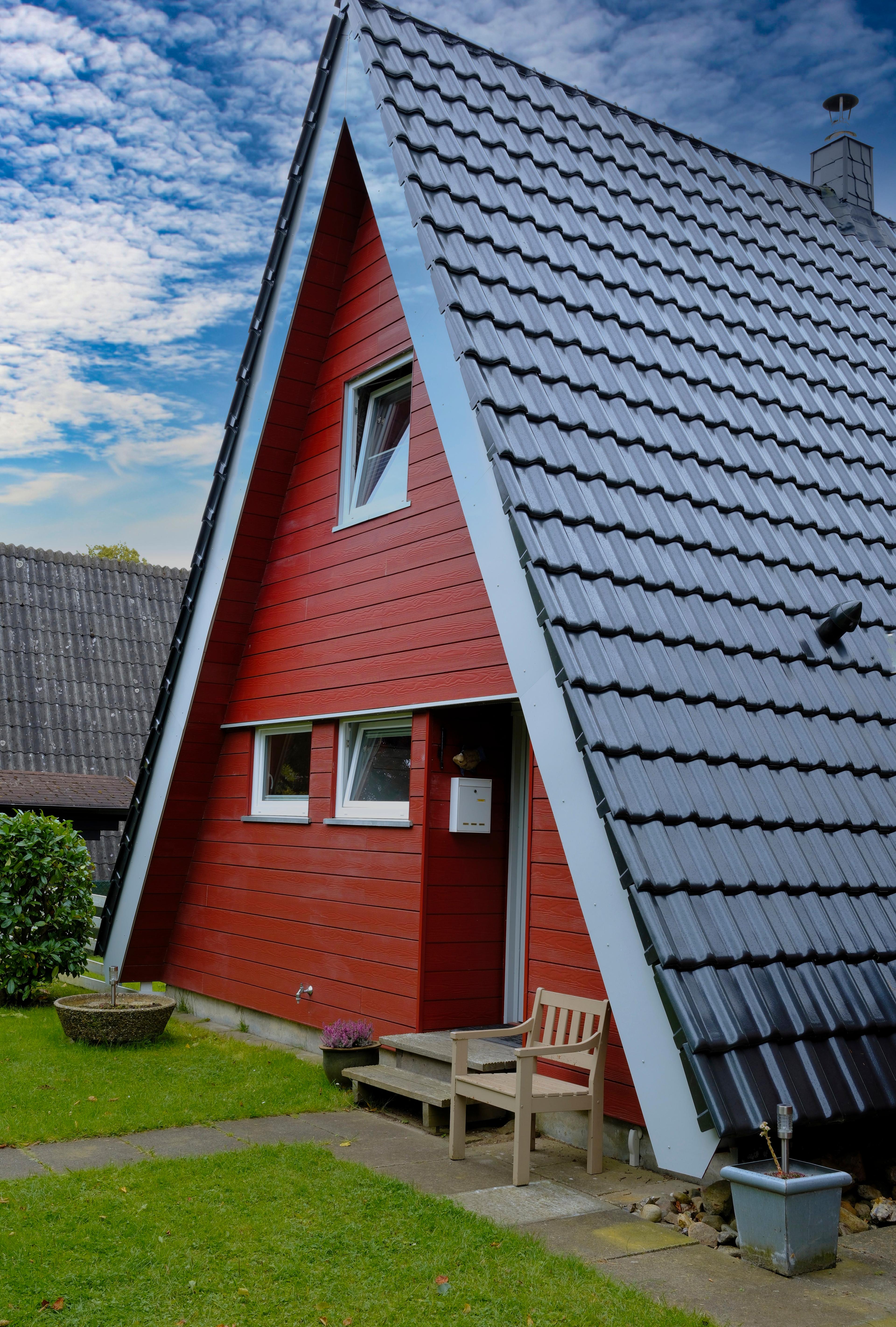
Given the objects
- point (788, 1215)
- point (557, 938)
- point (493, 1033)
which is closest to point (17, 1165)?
point (493, 1033)

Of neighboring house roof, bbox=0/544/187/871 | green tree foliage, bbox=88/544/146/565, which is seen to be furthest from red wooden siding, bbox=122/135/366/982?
green tree foliage, bbox=88/544/146/565

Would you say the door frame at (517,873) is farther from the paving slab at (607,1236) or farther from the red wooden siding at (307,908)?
the paving slab at (607,1236)

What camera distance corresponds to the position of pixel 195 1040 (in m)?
9.27

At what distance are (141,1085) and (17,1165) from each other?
183 cm

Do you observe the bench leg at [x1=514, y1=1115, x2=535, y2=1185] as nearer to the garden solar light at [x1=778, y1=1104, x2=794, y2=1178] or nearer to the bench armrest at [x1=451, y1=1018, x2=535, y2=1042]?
the bench armrest at [x1=451, y1=1018, x2=535, y2=1042]

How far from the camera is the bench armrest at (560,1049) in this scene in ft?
17.8

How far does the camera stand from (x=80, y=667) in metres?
19.4

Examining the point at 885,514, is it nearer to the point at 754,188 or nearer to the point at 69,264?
the point at 754,188

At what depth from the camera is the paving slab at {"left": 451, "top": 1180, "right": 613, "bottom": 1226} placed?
4996 millimetres

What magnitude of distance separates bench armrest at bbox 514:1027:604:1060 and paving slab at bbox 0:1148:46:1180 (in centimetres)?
235

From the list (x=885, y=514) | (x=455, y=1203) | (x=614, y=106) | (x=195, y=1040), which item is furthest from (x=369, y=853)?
(x=614, y=106)

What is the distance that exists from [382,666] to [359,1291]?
4540mm

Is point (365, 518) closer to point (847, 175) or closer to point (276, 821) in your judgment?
point (276, 821)

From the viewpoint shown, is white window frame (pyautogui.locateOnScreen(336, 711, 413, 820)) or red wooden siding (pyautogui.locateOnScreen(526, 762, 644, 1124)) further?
white window frame (pyautogui.locateOnScreen(336, 711, 413, 820))
